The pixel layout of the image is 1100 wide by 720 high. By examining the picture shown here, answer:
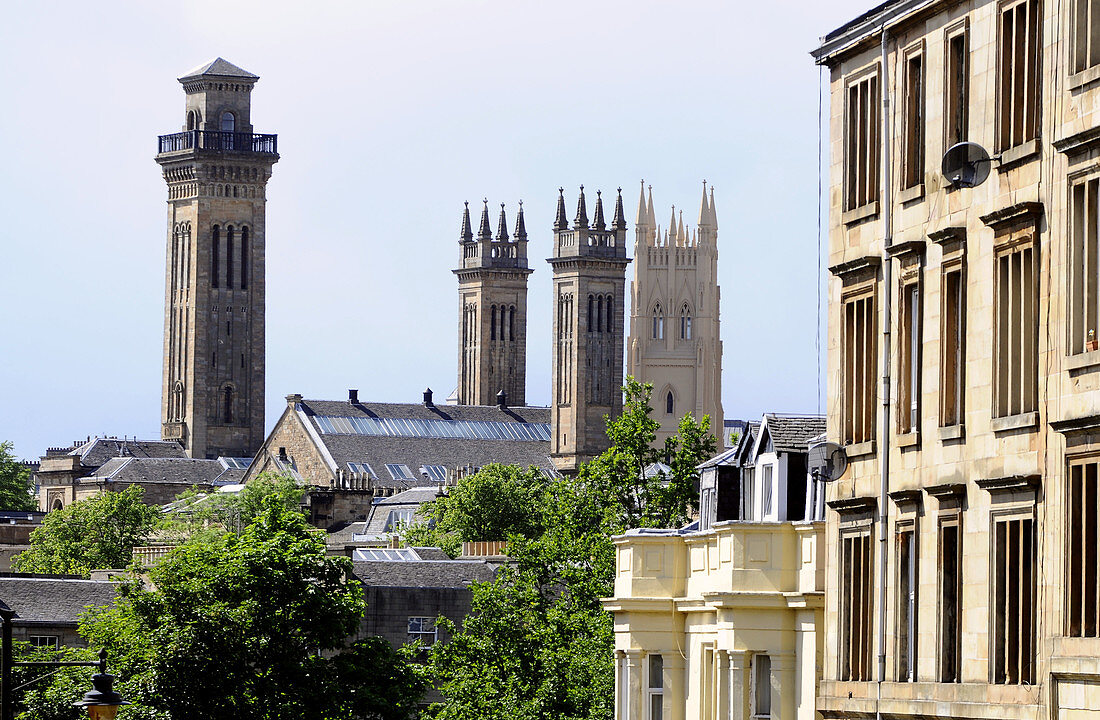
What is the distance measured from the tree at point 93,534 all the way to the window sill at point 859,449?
101 m

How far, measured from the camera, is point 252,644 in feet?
195

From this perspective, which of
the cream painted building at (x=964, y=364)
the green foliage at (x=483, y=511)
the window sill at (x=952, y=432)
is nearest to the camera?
the cream painted building at (x=964, y=364)

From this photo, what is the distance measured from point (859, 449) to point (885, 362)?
1462mm

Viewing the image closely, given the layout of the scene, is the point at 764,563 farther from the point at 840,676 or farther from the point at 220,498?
the point at 220,498

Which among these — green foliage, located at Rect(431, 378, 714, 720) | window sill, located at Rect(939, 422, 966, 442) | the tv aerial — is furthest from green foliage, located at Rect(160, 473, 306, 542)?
the tv aerial

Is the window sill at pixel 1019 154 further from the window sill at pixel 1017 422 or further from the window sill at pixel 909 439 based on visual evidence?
the window sill at pixel 909 439

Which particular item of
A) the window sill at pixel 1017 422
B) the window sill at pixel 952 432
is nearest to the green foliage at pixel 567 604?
the window sill at pixel 952 432

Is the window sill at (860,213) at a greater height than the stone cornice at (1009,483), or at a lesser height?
greater

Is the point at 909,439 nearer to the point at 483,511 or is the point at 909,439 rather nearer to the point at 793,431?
the point at 793,431

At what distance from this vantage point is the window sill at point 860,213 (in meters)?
31.9

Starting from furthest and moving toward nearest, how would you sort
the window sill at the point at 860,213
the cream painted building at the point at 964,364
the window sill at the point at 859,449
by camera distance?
the window sill at the point at 860,213 < the window sill at the point at 859,449 < the cream painted building at the point at 964,364

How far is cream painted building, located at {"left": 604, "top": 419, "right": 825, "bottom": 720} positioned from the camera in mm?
34969

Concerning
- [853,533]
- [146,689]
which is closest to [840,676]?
[853,533]

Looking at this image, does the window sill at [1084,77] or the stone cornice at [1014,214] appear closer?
the window sill at [1084,77]
